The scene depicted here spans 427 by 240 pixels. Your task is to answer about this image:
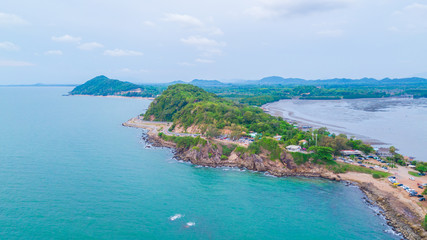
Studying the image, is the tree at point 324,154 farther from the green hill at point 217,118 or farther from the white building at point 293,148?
the green hill at point 217,118

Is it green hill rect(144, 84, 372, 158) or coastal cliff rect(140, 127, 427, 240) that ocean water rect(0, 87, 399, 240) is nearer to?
coastal cliff rect(140, 127, 427, 240)

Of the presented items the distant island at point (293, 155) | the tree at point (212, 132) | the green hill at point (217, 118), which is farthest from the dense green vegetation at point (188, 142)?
the green hill at point (217, 118)

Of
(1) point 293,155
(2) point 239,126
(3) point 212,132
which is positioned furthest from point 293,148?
(3) point 212,132

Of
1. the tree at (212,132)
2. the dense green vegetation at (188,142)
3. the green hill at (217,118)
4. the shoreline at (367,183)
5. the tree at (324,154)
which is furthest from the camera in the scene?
the green hill at (217,118)

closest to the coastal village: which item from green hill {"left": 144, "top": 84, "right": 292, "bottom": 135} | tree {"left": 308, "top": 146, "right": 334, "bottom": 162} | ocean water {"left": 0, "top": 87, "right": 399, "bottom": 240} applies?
tree {"left": 308, "top": 146, "right": 334, "bottom": 162}

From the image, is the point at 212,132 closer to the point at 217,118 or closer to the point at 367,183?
the point at 217,118

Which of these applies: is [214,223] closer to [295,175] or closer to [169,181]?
[169,181]

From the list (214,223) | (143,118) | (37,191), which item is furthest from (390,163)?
(143,118)
